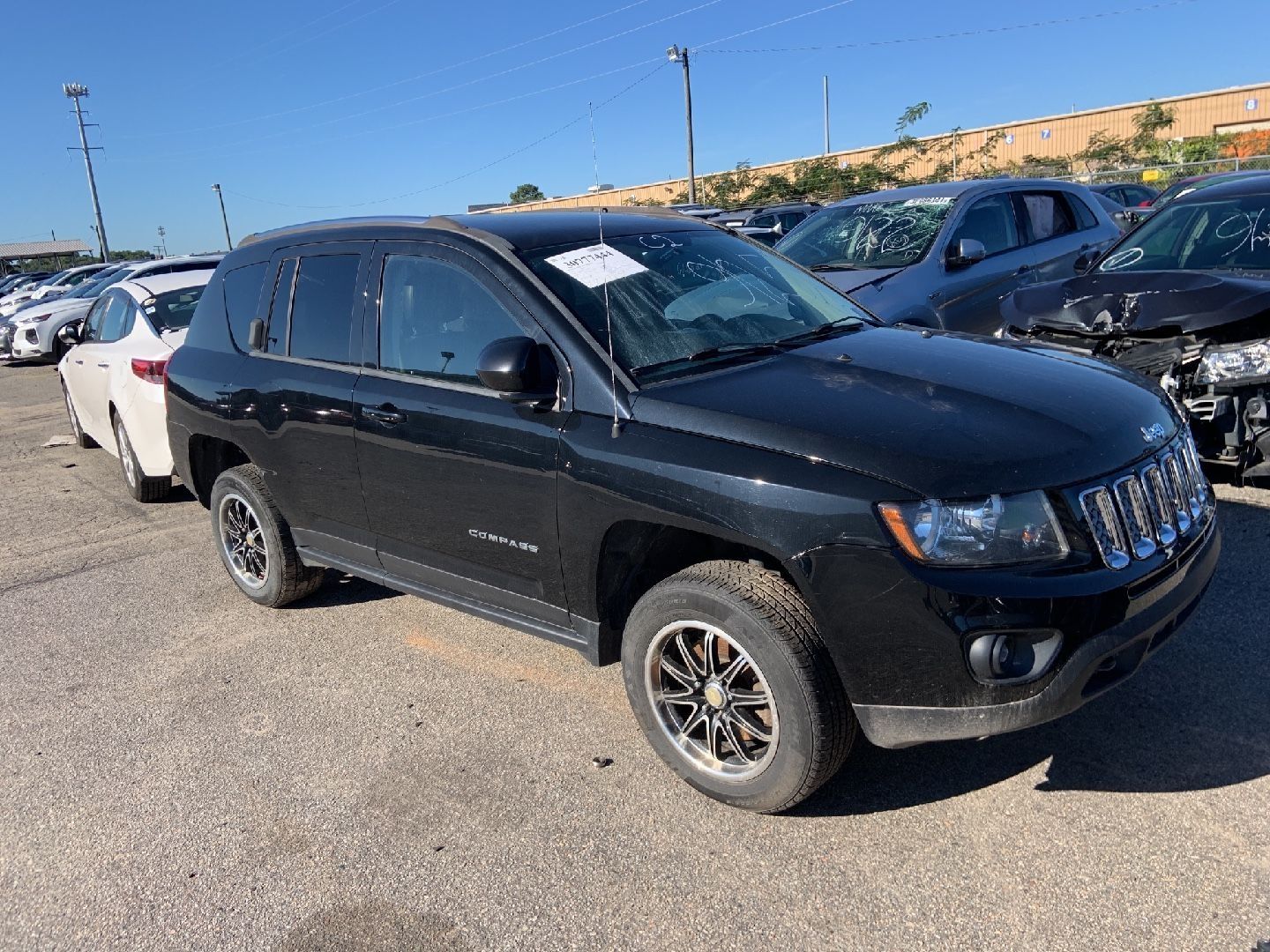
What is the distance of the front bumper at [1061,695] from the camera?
2643 millimetres

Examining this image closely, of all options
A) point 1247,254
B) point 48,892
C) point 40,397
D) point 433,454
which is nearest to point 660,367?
point 433,454

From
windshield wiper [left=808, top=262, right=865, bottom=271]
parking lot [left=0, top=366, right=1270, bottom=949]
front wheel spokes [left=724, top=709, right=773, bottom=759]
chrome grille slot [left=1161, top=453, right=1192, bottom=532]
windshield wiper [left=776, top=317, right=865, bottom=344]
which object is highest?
windshield wiper [left=808, top=262, right=865, bottom=271]

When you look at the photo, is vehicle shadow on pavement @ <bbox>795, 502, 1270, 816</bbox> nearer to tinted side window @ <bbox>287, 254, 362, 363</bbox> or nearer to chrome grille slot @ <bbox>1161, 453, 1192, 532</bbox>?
chrome grille slot @ <bbox>1161, 453, 1192, 532</bbox>

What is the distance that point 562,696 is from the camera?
4.01m

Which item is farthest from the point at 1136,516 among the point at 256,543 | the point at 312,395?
the point at 256,543

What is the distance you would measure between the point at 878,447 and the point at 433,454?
1777 millimetres

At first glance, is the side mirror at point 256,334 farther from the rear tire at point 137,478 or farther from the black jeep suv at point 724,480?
the rear tire at point 137,478

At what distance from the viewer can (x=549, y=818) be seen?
3.18m

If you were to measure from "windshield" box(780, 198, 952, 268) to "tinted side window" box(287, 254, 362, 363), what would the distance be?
14.9 feet

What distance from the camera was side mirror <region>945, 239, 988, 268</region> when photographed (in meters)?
7.19

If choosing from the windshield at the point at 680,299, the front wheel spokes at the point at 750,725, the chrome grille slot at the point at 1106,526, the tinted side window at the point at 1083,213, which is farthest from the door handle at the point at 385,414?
the tinted side window at the point at 1083,213

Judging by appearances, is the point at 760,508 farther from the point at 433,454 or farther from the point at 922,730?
the point at 433,454

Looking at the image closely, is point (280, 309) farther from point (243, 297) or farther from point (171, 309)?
point (171, 309)

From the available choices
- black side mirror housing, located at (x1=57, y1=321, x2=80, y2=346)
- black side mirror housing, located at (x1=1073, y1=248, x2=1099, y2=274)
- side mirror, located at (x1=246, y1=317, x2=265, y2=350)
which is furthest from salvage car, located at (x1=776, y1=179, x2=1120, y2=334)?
black side mirror housing, located at (x1=57, y1=321, x2=80, y2=346)
